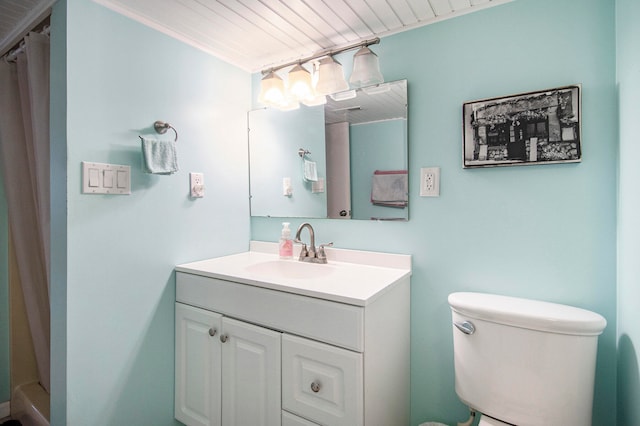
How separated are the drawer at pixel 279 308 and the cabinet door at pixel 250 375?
0.18 feet

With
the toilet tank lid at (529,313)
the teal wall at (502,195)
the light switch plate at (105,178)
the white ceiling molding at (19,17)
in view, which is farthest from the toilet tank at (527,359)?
the white ceiling molding at (19,17)

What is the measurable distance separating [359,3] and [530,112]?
0.80 m

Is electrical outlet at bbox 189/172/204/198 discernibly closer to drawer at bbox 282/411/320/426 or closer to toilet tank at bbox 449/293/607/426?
drawer at bbox 282/411/320/426

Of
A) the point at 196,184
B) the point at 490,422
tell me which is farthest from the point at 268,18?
the point at 490,422

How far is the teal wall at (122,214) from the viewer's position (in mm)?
1226

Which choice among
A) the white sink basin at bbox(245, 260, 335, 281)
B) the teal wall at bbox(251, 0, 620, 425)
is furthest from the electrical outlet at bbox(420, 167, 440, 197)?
the white sink basin at bbox(245, 260, 335, 281)

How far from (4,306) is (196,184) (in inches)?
52.9

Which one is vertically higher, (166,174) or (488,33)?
(488,33)

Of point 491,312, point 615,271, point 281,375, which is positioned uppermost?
point 615,271

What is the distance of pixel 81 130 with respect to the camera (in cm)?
124

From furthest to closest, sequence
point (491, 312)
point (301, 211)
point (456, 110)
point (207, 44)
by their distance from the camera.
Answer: point (301, 211) < point (207, 44) < point (456, 110) < point (491, 312)

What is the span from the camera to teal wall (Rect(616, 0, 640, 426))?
0.94m

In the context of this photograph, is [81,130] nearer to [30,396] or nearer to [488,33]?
[30,396]

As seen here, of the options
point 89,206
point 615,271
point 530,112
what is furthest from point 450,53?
point 89,206
